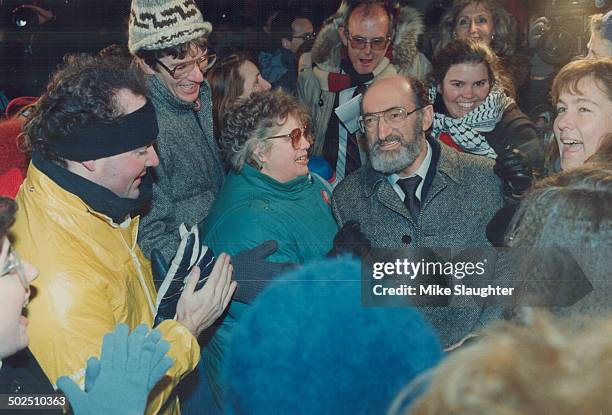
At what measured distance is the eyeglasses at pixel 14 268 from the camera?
2.32 m

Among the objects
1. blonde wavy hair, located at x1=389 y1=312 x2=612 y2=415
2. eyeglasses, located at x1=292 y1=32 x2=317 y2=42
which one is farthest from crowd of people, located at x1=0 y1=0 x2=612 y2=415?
blonde wavy hair, located at x1=389 y1=312 x2=612 y2=415

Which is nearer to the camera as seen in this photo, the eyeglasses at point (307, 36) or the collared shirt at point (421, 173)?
the eyeglasses at point (307, 36)

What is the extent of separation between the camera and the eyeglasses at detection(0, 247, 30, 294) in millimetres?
2316

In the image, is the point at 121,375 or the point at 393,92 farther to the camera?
the point at 393,92

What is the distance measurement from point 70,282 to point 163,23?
2.75 feet

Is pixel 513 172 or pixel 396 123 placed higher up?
pixel 396 123

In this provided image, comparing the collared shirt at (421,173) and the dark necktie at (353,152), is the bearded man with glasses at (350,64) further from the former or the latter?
the collared shirt at (421,173)

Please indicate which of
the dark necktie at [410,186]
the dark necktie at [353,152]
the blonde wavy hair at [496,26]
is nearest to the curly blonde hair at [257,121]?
the dark necktie at [353,152]

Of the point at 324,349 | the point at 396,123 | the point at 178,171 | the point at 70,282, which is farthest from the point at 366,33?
the point at 70,282

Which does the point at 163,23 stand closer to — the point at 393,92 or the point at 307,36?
the point at 307,36

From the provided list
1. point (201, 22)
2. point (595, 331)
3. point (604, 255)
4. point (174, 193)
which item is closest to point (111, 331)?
point (174, 193)

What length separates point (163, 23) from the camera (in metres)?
2.73

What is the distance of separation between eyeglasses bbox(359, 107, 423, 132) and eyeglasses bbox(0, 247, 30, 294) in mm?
1097

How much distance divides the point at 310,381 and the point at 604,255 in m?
0.89
